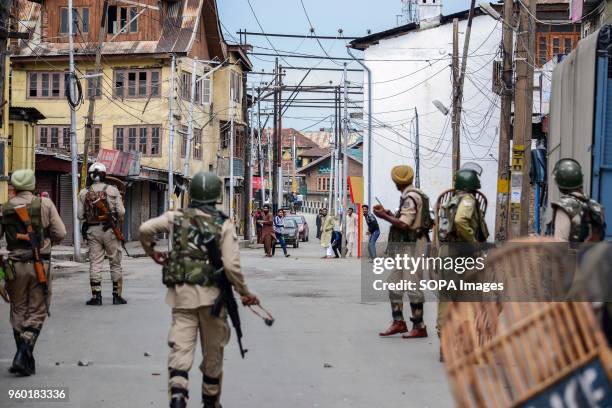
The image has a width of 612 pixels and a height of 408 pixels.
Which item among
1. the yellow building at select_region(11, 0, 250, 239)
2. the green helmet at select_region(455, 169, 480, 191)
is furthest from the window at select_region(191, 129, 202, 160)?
the green helmet at select_region(455, 169, 480, 191)

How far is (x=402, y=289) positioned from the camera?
11047 mm

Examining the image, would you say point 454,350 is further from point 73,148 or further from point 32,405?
point 73,148

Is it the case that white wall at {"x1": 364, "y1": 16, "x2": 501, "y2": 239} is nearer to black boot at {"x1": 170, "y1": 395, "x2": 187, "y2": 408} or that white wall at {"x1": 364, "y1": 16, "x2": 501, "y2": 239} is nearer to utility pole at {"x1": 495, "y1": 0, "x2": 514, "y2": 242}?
utility pole at {"x1": 495, "y1": 0, "x2": 514, "y2": 242}

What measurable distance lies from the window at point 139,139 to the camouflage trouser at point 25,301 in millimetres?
39516

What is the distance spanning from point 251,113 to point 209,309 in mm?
51504

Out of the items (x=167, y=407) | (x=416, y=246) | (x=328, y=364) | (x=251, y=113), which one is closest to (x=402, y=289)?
(x=416, y=246)

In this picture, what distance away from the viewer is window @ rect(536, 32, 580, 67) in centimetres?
3962

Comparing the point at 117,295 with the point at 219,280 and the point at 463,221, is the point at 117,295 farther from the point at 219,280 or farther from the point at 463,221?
the point at 219,280

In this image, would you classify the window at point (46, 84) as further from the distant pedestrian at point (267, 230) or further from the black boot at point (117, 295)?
the black boot at point (117, 295)

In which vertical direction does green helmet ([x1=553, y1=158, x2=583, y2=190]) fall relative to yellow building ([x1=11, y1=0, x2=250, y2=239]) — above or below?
below

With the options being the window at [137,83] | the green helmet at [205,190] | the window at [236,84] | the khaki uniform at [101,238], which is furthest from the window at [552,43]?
the green helmet at [205,190]

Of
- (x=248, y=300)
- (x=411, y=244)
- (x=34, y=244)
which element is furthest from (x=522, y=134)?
(x=248, y=300)

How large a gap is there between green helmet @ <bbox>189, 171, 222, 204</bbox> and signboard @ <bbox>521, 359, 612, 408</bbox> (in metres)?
4.14

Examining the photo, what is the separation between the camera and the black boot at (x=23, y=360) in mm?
8812
